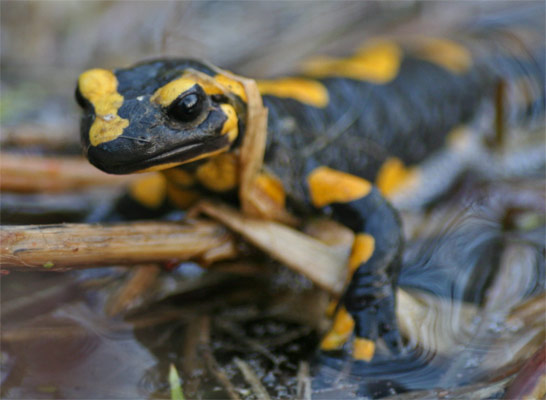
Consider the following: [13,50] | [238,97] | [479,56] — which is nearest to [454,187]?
[479,56]

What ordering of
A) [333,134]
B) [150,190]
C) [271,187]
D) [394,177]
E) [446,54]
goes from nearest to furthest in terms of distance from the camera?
[271,187]
[333,134]
[150,190]
[394,177]
[446,54]

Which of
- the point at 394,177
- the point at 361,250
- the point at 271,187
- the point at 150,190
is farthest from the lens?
the point at 394,177

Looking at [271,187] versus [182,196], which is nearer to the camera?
[271,187]

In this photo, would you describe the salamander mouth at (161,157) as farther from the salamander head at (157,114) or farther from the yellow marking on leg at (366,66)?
the yellow marking on leg at (366,66)

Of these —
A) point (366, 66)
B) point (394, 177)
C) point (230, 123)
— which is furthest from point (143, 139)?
point (366, 66)

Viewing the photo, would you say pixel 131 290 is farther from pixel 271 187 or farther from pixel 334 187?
pixel 334 187

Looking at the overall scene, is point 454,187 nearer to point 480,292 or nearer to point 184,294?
point 480,292

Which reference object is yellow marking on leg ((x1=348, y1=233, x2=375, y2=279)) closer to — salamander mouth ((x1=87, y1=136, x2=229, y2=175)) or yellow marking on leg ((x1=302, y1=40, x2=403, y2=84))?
salamander mouth ((x1=87, y1=136, x2=229, y2=175))
